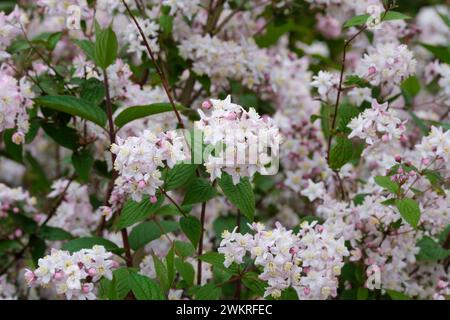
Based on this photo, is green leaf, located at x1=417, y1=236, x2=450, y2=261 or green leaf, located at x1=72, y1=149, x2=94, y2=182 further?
green leaf, located at x1=72, y1=149, x2=94, y2=182

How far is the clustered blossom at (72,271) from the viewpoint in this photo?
5.88 feet

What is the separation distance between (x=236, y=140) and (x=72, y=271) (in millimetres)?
552

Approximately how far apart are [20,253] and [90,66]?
2.46ft

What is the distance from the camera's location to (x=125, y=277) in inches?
78.1

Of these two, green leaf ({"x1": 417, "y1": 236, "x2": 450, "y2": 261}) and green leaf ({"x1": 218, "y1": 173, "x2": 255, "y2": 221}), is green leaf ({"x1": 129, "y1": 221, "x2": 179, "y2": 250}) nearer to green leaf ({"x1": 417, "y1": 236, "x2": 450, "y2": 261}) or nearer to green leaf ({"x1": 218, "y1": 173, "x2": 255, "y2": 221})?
green leaf ({"x1": 218, "y1": 173, "x2": 255, "y2": 221})

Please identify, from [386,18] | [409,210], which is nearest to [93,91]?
[386,18]

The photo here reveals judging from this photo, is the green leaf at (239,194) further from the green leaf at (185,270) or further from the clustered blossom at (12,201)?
→ the clustered blossom at (12,201)

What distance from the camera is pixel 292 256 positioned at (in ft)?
6.04

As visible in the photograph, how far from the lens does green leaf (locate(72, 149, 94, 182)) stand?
2406 mm

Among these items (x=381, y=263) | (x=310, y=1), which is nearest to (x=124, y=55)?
(x=310, y=1)

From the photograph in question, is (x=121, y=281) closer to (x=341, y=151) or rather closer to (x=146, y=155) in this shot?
(x=146, y=155)

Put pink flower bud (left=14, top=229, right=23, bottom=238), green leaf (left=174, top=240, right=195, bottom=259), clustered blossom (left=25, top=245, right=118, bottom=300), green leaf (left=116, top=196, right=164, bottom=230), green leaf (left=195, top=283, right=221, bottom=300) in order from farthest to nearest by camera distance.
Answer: pink flower bud (left=14, top=229, right=23, bottom=238)
green leaf (left=174, top=240, right=195, bottom=259)
green leaf (left=195, top=283, right=221, bottom=300)
green leaf (left=116, top=196, right=164, bottom=230)
clustered blossom (left=25, top=245, right=118, bottom=300)

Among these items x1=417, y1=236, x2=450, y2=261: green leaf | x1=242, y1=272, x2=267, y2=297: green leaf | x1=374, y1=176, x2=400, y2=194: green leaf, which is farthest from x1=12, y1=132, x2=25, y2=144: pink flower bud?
x1=417, y1=236, x2=450, y2=261: green leaf
